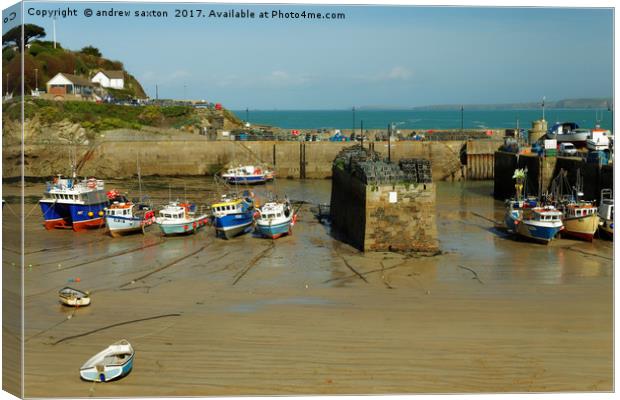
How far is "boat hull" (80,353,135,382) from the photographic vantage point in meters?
12.9

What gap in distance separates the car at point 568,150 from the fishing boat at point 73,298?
26.0 metres

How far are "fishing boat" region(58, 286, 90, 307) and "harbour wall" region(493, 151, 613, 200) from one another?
69.5ft

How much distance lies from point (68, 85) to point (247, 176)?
2146 cm

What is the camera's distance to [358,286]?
21.2 metres

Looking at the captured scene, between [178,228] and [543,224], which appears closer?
[543,224]

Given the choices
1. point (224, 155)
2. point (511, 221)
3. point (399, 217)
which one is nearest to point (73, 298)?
point (399, 217)

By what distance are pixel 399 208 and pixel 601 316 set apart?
9072 mm

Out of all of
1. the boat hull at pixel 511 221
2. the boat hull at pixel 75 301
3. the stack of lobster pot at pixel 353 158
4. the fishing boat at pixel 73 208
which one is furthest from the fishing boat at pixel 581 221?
the fishing boat at pixel 73 208

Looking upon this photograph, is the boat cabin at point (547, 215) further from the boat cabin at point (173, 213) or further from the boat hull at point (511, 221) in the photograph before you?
the boat cabin at point (173, 213)

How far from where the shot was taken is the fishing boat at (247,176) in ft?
163

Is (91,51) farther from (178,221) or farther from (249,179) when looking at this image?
(178,221)

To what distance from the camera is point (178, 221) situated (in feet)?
99.1

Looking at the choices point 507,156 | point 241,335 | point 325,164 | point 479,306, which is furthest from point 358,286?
point 325,164

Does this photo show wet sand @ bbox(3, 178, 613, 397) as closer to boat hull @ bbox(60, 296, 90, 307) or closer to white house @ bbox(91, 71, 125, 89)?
boat hull @ bbox(60, 296, 90, 307)
